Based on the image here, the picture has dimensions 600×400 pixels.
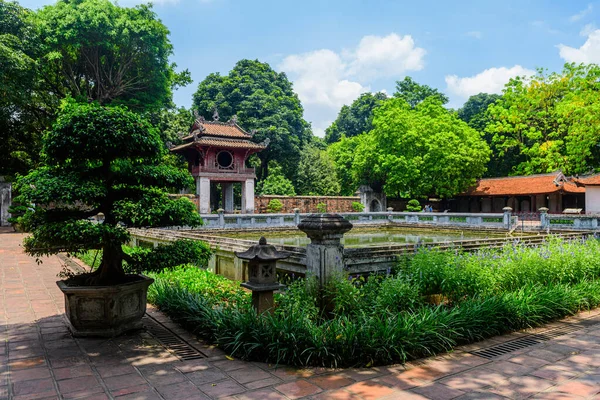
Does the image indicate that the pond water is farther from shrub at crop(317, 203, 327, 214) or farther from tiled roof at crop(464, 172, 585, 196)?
tiled roof at crop(464, 172, 585, 196)

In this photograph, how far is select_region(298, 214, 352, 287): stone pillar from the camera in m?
6.50

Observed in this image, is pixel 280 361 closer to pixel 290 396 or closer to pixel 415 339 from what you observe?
pixel 290 396

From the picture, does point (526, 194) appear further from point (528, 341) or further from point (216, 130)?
point (528, 341)

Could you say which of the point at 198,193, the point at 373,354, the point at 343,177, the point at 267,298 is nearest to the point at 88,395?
the point at 267,298

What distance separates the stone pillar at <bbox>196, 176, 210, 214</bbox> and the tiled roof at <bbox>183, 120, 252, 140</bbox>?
358cm

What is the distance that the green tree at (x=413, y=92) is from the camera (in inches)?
2163

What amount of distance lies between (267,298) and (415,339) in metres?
1.98

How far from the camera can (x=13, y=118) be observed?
2847cm

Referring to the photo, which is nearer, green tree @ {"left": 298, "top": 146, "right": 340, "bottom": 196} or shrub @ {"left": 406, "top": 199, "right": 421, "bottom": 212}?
shrub @ {"left": 406, "top": 199, "right": 421, "bottom": 212}

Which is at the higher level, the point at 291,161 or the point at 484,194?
the point at 291,161

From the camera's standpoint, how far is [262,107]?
43531 mm

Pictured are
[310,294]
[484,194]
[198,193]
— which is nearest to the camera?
[310,294]

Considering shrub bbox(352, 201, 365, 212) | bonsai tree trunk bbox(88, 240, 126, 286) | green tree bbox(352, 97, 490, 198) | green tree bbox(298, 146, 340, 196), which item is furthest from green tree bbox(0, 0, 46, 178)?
shrub bbox(352, 201, 365, 212)

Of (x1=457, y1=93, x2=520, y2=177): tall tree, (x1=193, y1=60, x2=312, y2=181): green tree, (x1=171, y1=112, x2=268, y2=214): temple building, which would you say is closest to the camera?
(x1=171, y1=112, x2=268, y2=214): temple building
